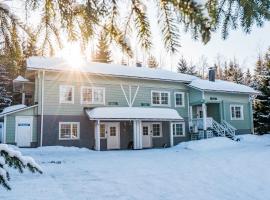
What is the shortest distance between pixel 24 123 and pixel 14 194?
12.7m

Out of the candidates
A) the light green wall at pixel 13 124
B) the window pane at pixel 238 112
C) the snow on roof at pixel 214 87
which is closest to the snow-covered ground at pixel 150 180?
the light green wall at pixel 13 124

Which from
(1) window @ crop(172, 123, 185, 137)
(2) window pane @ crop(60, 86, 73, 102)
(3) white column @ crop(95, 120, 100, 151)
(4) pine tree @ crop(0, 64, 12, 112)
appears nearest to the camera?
(3) white column @ crop(95, 120, 100, 151)

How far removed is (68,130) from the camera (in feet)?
67.8

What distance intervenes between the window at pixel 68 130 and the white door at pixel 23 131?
1977 millimetres

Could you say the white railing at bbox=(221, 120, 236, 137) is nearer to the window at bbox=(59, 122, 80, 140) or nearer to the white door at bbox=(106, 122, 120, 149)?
the white door at bbox=(106, 122, 120, 149)

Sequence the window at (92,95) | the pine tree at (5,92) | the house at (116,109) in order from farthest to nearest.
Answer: the pine tree at (5,92) → the window at (92,95) → the house at (116,109)

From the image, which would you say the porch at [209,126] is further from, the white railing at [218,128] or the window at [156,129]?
the window at [156,129]

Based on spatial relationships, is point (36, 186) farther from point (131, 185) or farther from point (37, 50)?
point (37, 50)

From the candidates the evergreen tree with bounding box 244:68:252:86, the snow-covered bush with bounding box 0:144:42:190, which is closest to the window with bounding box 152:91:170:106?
the snow-covered bush with bounding box 0:144:42:190

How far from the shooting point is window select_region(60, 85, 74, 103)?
20.8 metres

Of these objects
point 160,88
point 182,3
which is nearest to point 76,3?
point 182,3

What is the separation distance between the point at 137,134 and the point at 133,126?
2.15ft

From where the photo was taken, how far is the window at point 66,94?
20.8 meters

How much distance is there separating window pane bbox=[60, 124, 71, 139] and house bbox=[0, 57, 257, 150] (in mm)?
68
